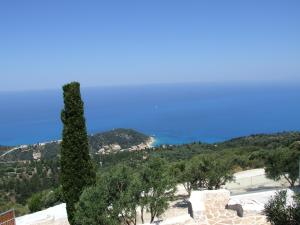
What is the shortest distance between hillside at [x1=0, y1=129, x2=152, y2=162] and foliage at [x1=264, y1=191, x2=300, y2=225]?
78202 millimetres

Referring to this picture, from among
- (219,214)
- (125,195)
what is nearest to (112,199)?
(125,195)

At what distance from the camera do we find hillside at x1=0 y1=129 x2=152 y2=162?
87.9 meters

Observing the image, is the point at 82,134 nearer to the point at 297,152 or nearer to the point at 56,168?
the point at 297,152

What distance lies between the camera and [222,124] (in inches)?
7111

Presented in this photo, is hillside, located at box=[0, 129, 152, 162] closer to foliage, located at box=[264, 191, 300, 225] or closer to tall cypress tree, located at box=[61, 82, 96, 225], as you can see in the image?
tall cypress tree, located at box=[61, 82, 96, 225]

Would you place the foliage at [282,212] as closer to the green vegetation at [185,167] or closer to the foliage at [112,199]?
the foliage at [112,199]

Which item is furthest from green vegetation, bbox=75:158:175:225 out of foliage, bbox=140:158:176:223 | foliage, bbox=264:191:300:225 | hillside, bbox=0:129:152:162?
hillside, bbox=0:129:152:162

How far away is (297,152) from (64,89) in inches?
430

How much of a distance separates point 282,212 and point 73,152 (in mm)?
7505

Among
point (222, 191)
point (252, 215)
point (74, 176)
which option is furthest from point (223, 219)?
point (74, 176)

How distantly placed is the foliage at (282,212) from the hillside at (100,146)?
78.2 m

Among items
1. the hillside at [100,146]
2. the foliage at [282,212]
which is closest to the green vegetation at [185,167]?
the foliage at [282,212]

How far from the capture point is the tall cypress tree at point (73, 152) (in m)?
13.2

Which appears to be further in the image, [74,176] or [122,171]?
[74,176]
